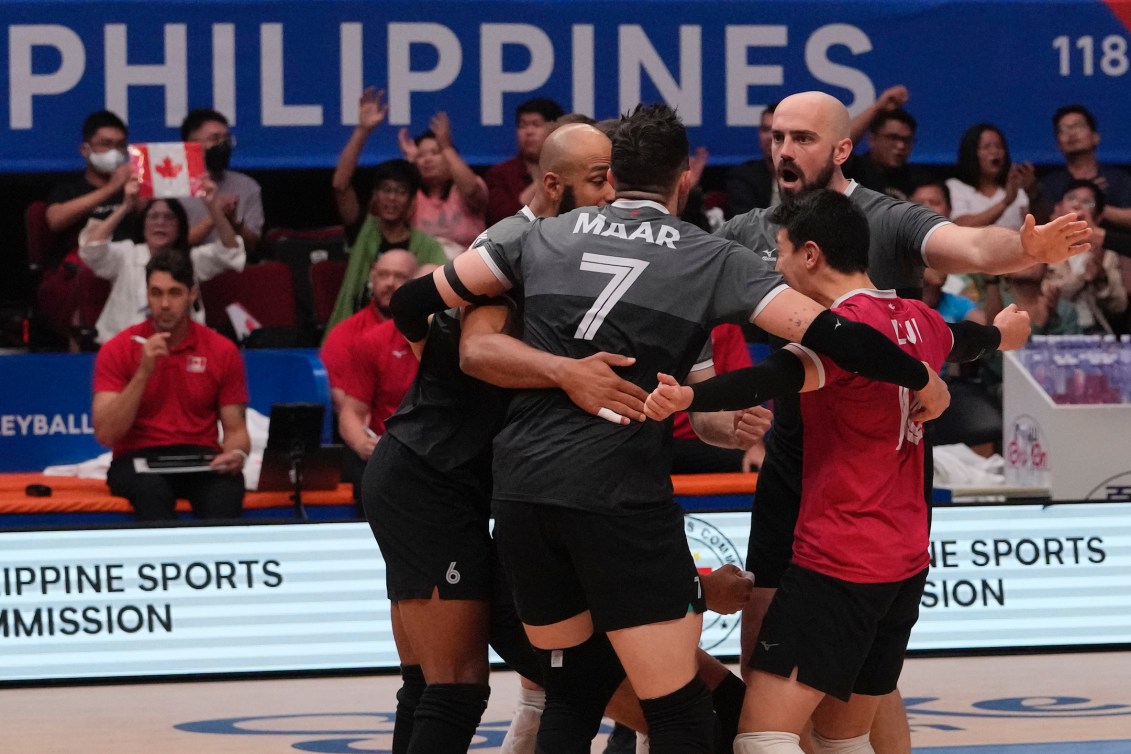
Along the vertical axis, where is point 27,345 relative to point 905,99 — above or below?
below

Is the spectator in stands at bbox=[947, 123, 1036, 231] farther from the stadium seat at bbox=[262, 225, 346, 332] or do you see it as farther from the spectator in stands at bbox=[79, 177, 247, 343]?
the spectator in stands at bbox=[79, 177, 247, 343]

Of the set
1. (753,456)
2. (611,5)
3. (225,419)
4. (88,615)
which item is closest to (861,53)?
(611,5)

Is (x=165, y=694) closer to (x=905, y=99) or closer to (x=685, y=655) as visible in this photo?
(x=685, y=655)

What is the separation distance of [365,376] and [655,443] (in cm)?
407

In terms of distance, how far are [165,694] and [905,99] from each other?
5.55 metres

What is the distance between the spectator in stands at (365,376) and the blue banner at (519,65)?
187 centimetres

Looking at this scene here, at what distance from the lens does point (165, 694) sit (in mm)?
6016

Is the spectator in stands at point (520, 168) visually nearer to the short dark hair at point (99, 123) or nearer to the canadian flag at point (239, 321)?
the canadian flag at point (239, 321)

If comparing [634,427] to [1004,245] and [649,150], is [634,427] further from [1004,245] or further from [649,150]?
[1004,245]

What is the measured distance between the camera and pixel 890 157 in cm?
912

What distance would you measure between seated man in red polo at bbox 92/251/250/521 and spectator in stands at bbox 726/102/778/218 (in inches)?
123

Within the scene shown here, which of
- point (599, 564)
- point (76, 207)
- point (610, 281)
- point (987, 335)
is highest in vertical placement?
point (76, 207)

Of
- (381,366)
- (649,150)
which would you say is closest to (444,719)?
(649,150)

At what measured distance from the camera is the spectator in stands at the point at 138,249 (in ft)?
27.4
